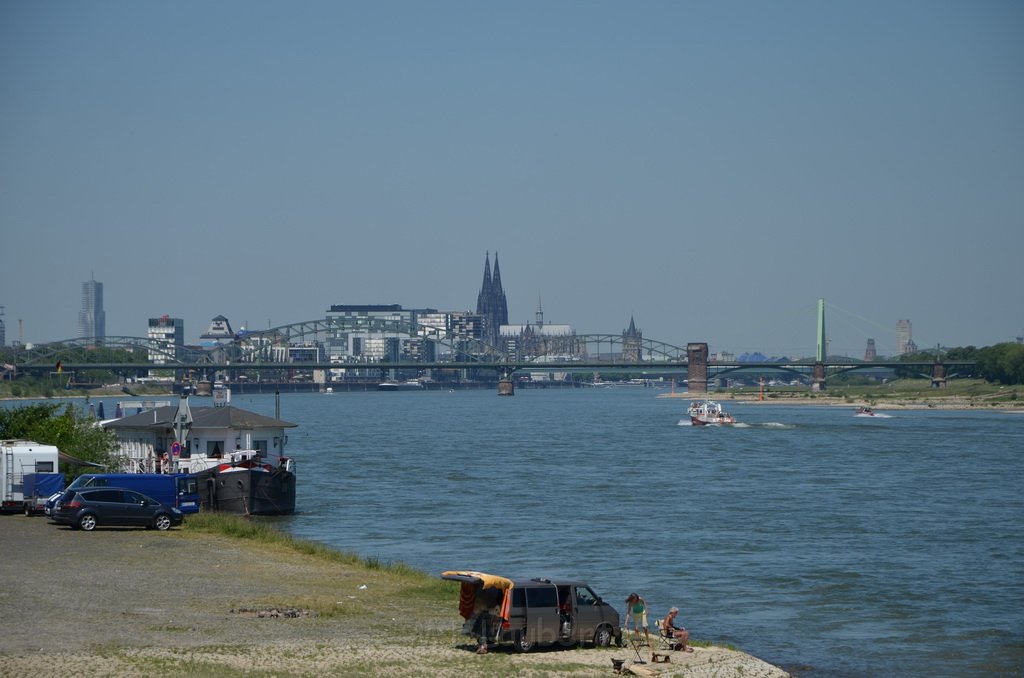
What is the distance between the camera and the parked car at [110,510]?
35.1 m

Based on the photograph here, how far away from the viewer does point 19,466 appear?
39938mm

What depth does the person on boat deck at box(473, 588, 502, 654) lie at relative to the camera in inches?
850

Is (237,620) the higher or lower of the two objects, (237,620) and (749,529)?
the higher

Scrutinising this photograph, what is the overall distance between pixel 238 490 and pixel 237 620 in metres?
22.9

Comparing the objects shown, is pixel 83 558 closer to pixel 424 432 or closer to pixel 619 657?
pixel 619 657

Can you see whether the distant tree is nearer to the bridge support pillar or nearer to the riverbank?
the bridge support pillar

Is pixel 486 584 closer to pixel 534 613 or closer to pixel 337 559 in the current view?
pixel 534 613

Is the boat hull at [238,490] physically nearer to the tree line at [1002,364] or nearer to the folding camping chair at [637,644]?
the folding camping chair at [637,644]

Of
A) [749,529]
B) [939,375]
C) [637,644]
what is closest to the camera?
[637,644]

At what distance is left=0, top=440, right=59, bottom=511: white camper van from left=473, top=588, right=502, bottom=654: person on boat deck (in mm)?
22297

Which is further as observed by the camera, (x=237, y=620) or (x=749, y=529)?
(x=749, y=529)

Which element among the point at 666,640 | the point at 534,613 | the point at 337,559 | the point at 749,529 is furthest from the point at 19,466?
the point at 666,640

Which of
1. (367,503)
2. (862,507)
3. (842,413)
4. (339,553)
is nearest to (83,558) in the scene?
(339,553)

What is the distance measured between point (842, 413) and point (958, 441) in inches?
2531
